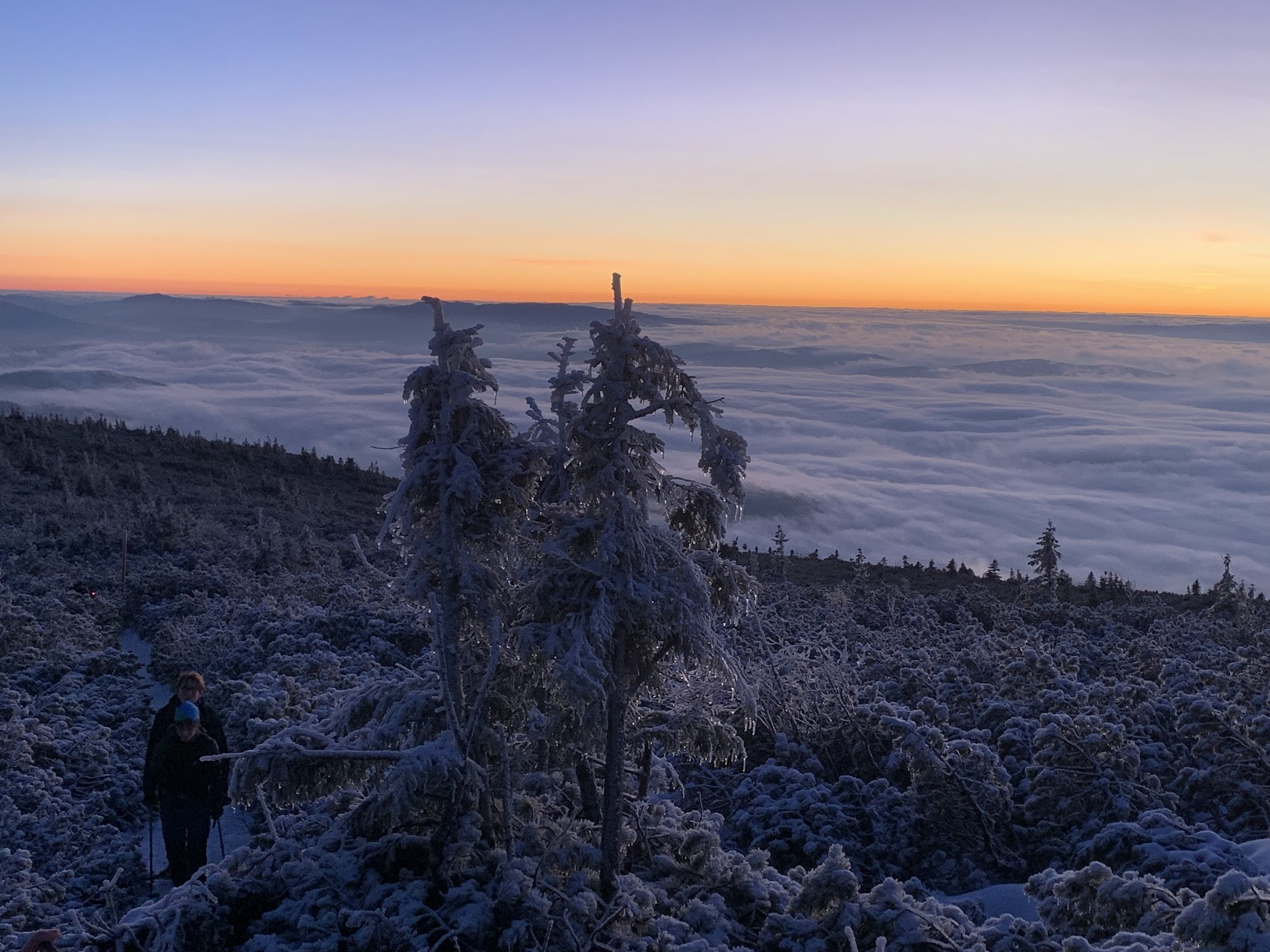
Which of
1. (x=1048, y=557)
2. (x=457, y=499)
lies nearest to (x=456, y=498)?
(x=457, y=499)

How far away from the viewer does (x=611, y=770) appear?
701 centimetres

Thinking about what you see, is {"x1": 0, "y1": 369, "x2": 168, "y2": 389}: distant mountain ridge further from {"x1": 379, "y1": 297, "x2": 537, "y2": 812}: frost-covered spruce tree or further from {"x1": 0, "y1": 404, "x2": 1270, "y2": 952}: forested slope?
{"x1": 379, "y1": 297, "x2": 537, "y2": 812}: frost-covered spruce tree

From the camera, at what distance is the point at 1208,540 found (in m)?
121

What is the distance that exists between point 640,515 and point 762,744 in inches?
313

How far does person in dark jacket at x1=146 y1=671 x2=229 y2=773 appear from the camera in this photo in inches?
303

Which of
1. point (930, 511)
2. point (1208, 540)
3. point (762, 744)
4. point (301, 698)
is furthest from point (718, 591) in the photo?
point (1208, 540)

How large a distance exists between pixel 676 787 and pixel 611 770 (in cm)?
402

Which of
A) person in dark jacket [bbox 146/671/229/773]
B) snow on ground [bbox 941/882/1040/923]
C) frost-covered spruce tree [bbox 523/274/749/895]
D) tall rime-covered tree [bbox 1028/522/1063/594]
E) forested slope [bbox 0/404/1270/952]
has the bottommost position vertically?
tall rime-covered tree [bbox 1028/522/1063/594]

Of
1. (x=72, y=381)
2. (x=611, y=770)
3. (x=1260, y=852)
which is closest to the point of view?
(x=611, y=770)

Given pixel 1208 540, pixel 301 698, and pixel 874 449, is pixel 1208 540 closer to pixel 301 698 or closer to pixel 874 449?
pixel 874 449

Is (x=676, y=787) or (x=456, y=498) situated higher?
(x=456, y=498)

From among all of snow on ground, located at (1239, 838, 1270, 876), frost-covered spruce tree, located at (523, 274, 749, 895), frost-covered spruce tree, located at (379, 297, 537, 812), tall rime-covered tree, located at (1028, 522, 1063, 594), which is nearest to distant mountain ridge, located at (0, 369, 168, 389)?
tall rime-covered tree, located at (1028, 522, 1063, 594)

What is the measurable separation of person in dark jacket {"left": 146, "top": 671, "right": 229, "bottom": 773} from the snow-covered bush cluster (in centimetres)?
45

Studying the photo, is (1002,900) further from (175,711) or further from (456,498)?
(175,711)
